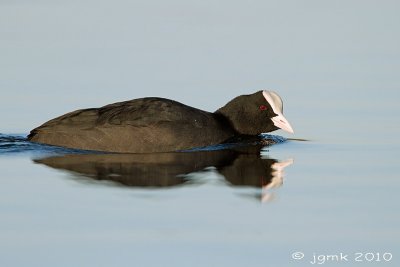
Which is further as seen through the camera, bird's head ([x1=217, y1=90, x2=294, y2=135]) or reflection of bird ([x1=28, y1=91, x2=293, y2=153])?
bird's head ([x1=217, y1=90, x2=294, y2=135])

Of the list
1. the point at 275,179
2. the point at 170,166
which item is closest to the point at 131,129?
the point at 170,166

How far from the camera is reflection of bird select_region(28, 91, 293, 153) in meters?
12.9

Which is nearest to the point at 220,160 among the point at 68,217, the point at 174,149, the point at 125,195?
the point at 174,149

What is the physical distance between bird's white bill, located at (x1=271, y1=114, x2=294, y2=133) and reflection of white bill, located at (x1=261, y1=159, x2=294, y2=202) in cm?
157

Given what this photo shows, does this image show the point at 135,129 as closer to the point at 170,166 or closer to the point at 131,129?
the point at 131,129

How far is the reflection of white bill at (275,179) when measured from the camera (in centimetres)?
961

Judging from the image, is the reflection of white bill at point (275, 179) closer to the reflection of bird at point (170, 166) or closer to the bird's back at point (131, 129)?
the reflection of bird at point (170, 166)

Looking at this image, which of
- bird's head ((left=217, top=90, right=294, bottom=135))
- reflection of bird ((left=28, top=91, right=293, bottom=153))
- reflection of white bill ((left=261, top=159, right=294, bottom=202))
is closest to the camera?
reflection of white bill ((left=261, top=159, right=294, bottom=202))

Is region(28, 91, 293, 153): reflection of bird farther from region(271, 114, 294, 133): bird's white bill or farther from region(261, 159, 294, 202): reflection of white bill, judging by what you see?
region(261, 159, 294, 202): reflection of white bill

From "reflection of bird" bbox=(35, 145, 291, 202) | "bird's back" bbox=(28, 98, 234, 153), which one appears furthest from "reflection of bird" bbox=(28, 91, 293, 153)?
"reflection of bird" bbox=(35, 145, 291, 202)

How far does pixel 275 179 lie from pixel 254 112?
145 inches

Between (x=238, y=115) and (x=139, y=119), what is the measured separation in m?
1.85

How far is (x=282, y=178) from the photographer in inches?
422

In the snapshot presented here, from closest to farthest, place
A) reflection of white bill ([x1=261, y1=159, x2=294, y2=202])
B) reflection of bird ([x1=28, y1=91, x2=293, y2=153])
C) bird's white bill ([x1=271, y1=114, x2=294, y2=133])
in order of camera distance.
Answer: reflection of white bill ([x1=261, y1=159, x2=294, y2=202]) < reflection of bird ([x1=28, y1=91, x2=293, y2=153]) < bird's white bill ([x1=271, y1=114, x2=294, y2=133])
